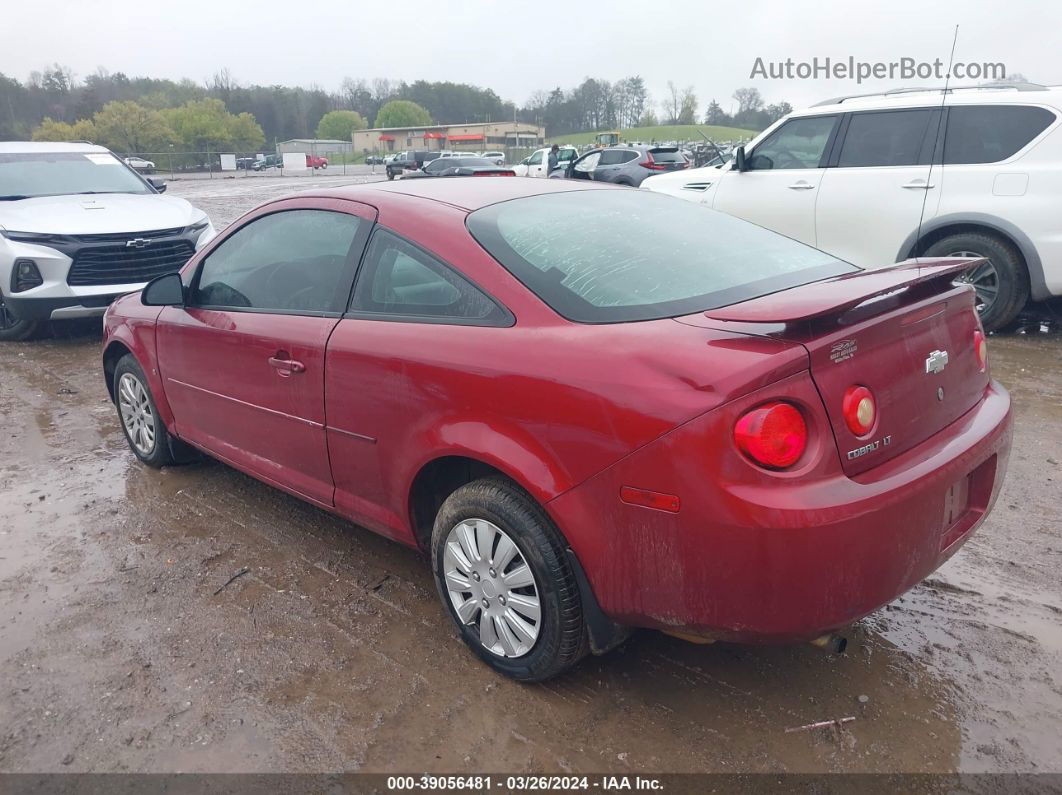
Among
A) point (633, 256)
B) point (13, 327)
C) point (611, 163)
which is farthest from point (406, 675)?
point (611, 163)

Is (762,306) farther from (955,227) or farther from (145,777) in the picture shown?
(955,227)

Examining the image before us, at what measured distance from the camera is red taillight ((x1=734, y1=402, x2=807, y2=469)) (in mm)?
2004

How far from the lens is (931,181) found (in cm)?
675

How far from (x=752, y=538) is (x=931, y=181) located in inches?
233

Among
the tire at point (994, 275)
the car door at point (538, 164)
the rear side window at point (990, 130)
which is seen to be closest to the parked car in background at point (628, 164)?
the car door at point (538, 164)

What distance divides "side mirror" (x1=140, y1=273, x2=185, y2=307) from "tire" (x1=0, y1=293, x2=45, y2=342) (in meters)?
4.61

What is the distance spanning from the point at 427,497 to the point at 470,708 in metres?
0.73

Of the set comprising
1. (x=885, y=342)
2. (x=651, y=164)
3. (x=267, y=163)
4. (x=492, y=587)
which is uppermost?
(x=885, y=342)

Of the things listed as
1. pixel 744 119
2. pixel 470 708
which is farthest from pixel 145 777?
pixel 744 119

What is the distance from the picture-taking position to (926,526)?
2193 mm

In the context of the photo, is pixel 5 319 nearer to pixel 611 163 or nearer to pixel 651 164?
pixel 651 164

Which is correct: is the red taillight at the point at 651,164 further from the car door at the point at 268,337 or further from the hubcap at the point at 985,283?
the car door at the point at 268,337

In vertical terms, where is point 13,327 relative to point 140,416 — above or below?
below

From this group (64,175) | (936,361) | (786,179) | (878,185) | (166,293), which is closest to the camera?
(936,361)
